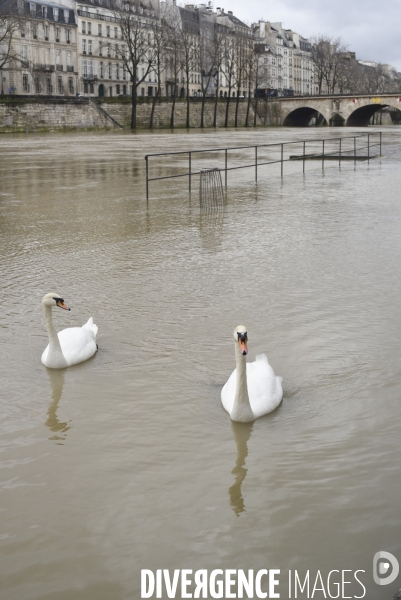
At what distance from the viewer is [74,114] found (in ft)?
237

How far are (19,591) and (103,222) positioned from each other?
1164 cm

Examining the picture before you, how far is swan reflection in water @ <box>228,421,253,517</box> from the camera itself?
465 cm

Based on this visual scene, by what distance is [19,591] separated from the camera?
12.7 ft

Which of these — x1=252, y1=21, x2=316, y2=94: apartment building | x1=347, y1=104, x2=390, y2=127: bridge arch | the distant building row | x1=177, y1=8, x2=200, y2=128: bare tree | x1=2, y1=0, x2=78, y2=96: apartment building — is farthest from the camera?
x1=252, y1=21, x2=316, y2=94: apartment building

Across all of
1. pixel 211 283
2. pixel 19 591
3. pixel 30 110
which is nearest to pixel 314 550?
pixel 19 591

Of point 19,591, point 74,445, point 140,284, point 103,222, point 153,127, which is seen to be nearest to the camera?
point 19,591

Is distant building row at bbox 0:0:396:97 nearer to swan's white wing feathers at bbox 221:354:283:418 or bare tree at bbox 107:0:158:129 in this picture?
bare tree at bbox 107:0:158:129

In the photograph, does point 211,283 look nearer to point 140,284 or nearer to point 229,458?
point 140,284

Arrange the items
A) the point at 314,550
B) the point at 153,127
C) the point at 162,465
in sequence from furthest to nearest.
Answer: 1. the point at 153,127
2. the point at 162,465
3. the point at 314,550

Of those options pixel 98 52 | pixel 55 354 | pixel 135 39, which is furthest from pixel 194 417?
pixel 98 52

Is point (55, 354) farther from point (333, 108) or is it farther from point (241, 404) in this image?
point (333, 108)

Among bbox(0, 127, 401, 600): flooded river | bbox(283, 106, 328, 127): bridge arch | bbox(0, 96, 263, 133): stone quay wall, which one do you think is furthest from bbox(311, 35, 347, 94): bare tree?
bbox(0, 127, 401, 600): flooded river

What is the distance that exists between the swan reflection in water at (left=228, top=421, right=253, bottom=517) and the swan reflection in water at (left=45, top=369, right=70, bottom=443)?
4.11ft

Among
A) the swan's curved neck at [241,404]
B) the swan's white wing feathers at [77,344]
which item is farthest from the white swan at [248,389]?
the swan's white wing feathers at [77,344]
